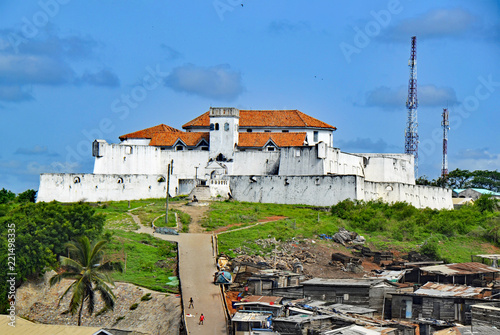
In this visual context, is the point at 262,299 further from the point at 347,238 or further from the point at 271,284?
the point at 347,238

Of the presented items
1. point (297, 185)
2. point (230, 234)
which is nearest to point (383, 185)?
point (297, 185)

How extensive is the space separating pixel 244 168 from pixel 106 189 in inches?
493

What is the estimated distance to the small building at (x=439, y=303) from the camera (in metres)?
37.4

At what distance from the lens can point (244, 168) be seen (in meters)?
69.8

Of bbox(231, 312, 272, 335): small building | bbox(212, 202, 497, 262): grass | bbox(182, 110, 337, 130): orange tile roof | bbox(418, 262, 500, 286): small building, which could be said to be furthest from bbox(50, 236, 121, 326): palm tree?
bbox(182, 110, 337, 130): orange tile roof

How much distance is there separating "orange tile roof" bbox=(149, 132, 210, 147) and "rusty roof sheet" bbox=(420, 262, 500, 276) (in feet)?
105

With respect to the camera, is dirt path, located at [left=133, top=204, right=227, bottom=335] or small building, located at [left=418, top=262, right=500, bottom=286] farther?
small building, located at [left=418, top=262, right=500, bottom=286]

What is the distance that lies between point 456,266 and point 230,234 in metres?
15.8

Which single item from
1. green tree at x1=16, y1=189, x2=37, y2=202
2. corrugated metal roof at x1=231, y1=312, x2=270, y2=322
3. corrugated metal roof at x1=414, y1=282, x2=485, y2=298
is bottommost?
corrugated metal roof at x1=231, y1=312, x2=270, y2=322

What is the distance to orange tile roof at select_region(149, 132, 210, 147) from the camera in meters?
72.6

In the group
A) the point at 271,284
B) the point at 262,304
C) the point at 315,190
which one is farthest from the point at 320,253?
the point at 315,190

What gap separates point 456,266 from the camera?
1794 inches

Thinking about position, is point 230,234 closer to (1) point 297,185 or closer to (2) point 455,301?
(1) point 297,185

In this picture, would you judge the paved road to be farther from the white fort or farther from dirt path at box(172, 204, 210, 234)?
the white fort
